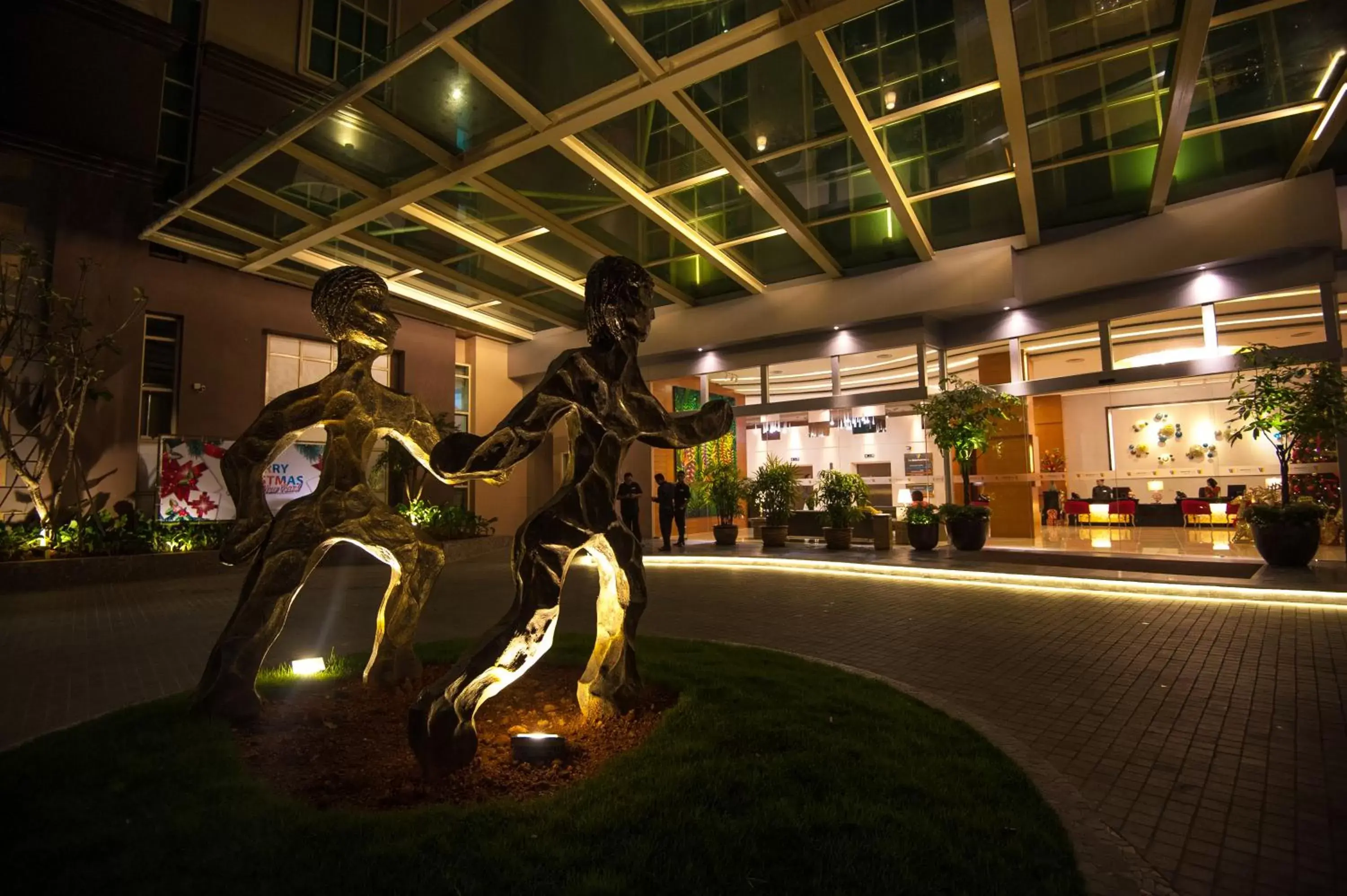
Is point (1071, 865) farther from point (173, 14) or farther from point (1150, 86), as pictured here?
point (173, 14)

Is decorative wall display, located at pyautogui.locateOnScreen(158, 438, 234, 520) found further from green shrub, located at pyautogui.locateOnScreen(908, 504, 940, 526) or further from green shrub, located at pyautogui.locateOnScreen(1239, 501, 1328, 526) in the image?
green shrub, located at pyautogui.locateOnScreen(1239, 501, 1328, 526)

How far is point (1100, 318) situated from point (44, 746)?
1491 cm

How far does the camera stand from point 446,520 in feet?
48.4

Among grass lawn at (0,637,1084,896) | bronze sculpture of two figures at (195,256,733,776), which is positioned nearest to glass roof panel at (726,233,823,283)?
bronze sculpture of two figures at (195,256,733,776)

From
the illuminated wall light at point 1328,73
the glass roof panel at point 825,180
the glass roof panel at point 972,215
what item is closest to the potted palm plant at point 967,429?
the glass roof panel at point 972,215

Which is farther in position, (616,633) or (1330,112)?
(1330,112)

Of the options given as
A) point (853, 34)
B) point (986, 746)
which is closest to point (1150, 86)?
point (853, 34)

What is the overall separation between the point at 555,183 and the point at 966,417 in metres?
8.61

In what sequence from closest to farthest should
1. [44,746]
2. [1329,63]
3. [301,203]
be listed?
[44,746] < [1329,63] < [301,203]

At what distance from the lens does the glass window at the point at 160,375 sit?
1326cm

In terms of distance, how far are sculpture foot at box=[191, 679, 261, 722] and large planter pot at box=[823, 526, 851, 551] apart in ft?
38.4

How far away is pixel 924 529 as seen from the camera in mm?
12898

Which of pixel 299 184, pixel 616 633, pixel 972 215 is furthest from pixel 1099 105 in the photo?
pixel 299 184

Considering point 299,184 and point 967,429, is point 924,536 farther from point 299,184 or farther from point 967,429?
point 299,184
